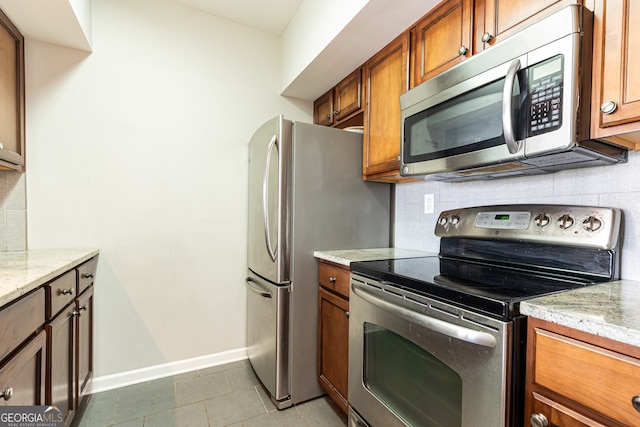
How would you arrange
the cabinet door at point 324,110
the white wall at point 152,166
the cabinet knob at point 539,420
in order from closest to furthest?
the cabinet knob at point 539,420
the white wall at point 152,166
the cabinet door at point 324,110

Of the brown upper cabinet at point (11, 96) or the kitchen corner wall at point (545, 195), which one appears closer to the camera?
the kitchen corner wall at point (545, 195)

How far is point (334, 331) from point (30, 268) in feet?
4.57

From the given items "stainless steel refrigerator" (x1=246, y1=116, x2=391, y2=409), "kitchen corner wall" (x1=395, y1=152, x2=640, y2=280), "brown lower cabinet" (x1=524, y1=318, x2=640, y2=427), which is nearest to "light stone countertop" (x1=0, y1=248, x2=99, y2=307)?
"stainless steel refrigerator" (x1=246, y1=116, x2=391, y2=409)

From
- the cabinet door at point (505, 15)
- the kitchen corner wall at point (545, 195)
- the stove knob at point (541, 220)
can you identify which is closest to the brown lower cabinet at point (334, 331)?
the kitchen corner wall at point (545, 195)

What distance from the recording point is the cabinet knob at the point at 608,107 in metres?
0.90

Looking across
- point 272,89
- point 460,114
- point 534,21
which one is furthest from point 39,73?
point 534,21

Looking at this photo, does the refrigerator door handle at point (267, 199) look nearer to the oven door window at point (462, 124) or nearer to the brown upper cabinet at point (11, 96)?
the oven door window at point (462, 124)

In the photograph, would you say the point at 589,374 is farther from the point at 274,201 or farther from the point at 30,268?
the point at 30,268

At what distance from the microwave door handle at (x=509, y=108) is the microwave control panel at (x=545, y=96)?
0.15ft

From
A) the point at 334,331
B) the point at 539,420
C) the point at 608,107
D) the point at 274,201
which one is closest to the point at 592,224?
the point at 608,107

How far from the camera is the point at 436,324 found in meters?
0.96

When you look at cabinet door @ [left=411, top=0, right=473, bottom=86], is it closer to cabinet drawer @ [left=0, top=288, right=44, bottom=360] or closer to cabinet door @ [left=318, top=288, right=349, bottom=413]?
cabinet door @ [left=318, top=288, right=349, bottom=413]

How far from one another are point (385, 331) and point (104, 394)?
1861mm

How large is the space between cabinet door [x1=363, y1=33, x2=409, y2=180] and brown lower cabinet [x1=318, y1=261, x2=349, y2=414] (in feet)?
2.25
